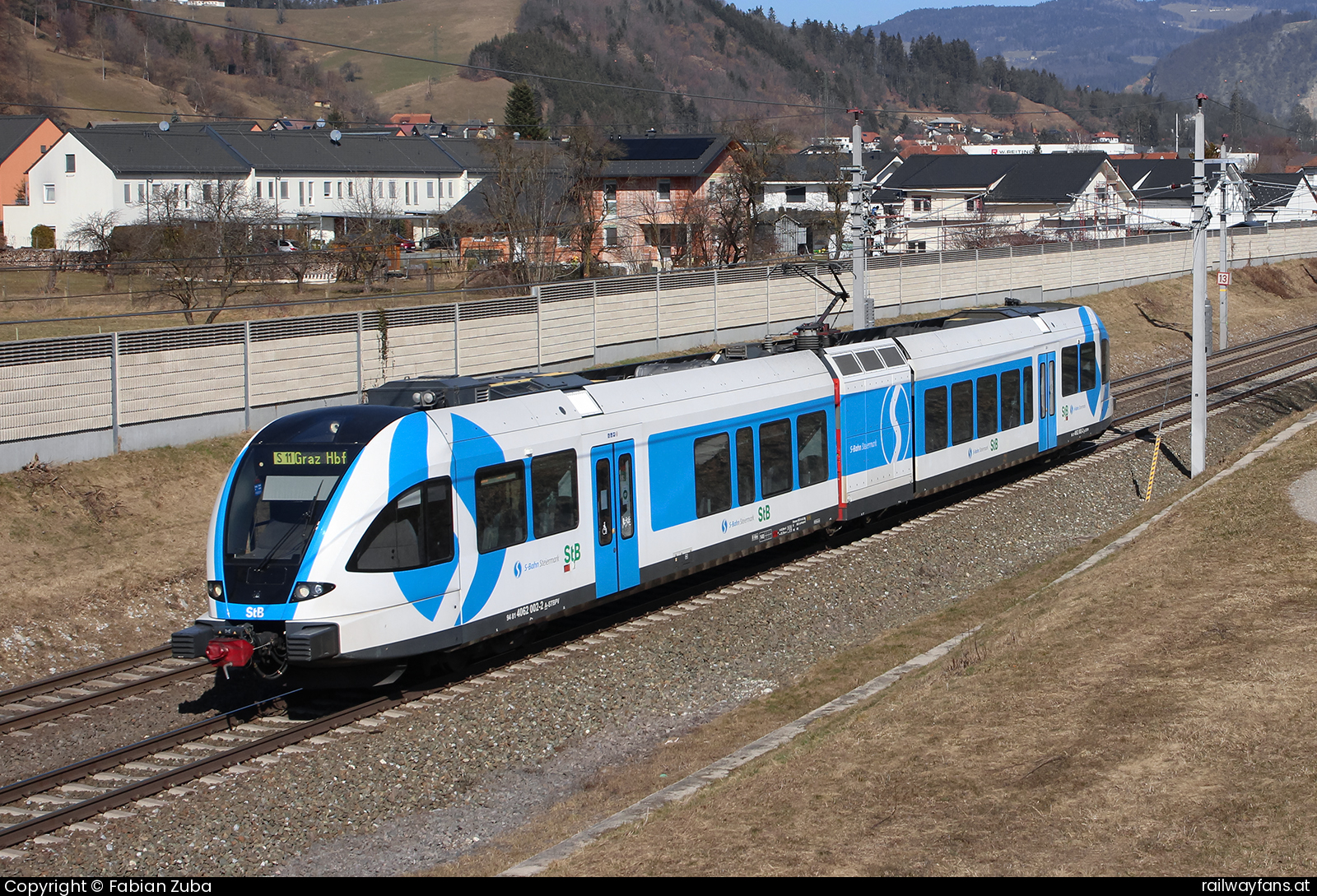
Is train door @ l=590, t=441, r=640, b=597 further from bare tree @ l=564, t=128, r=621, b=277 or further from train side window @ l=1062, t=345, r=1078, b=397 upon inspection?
bare tree @ l=564, t=128, r=621, b=277

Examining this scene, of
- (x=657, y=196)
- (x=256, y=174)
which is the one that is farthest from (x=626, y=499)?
(x=256, y=174)

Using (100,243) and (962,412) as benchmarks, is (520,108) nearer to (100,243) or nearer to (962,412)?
(100,243)

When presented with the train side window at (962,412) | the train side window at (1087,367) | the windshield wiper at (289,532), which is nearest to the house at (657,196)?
the train side window at (1087,367)

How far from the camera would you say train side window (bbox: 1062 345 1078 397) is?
24.7 meters

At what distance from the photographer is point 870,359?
1945 centimetres

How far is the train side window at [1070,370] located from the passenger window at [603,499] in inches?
522

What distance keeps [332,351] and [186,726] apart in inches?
477

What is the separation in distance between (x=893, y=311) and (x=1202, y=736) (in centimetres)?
3430

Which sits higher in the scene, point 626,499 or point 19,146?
point 19,146

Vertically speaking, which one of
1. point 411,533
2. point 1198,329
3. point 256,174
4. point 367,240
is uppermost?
point 256,174

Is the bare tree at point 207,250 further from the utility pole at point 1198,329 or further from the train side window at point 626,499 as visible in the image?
the utility pole at point 1198,329

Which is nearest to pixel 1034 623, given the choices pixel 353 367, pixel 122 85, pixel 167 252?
pixel 353 367

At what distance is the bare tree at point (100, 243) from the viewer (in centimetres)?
4702

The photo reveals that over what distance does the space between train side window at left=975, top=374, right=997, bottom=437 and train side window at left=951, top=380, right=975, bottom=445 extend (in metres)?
0.23
